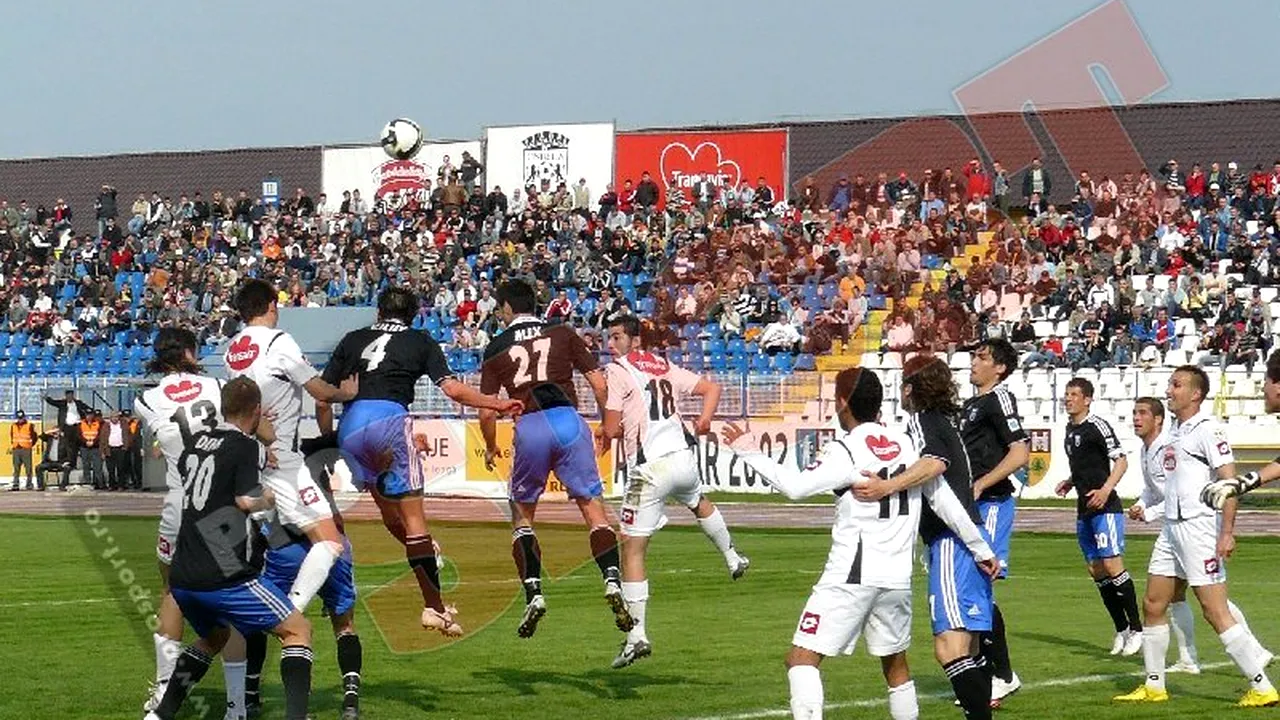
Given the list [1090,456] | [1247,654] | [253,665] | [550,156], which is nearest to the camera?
[253,665]

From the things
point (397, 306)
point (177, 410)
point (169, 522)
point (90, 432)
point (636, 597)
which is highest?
point (397, 306)

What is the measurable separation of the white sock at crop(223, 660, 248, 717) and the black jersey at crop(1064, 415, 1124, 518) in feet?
24.8

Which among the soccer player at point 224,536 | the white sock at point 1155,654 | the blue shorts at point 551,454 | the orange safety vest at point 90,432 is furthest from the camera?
the orange safety vest at point 90,432

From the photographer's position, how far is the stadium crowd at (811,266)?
36.1m

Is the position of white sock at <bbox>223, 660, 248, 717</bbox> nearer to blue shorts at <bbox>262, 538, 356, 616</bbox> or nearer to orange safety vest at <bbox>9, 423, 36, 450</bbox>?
blue shorts at <bbox>262, 538, 356, 616</bbox>

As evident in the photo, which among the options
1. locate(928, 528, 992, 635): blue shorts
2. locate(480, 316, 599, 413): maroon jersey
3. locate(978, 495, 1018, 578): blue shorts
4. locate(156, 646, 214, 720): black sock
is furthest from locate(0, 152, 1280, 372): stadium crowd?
locate(156, 646, 214, 720): black sock

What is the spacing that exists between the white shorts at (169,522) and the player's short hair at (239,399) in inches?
48.6

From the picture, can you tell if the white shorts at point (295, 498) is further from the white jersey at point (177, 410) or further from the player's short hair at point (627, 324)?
the player's short hair at point (627, 324)

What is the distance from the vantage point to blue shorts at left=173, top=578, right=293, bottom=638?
1004 centimetres

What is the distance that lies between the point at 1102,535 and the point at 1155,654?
9.21 feet

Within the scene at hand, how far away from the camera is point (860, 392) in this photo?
32.9 feet

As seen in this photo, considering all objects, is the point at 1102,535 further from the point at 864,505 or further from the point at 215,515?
the point at 215,515

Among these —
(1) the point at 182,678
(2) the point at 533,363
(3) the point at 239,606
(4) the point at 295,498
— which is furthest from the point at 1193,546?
(1) the point at 182,678

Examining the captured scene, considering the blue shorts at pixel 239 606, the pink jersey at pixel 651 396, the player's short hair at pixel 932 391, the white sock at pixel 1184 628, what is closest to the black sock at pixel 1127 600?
the white sock at pixel 1184 628
